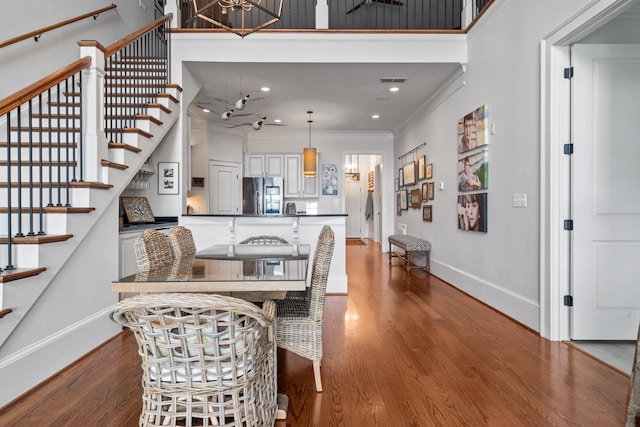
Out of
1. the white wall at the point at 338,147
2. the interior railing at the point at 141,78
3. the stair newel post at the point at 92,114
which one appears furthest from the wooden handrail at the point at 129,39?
the white wall at the point at 338,147

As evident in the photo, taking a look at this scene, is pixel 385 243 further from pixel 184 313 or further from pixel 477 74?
pixel 184 313

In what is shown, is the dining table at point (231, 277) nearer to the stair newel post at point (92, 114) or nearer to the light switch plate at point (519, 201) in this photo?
the stair newel post at point (92, 114)

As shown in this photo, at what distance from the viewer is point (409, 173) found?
288 inches

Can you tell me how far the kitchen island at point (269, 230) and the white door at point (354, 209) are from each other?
810 cm

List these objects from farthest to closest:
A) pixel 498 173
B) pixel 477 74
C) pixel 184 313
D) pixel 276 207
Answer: pixel 276 207 < pixel 477 74 < pixel 498 173 < pixel 184 313

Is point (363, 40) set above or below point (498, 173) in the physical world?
above

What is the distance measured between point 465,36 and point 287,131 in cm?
503

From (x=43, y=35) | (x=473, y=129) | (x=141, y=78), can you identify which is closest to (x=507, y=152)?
(x=473, y=129)

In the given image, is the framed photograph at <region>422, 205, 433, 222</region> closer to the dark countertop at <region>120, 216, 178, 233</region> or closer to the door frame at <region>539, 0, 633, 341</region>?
the door frame at <region>539, 0, 633, 341</region>

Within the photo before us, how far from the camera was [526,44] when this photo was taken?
10.9 feet

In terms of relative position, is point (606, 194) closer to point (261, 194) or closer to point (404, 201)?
point (404, 201)

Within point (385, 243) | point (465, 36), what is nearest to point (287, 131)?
point (385, 243)

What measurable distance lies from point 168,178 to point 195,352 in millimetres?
3903

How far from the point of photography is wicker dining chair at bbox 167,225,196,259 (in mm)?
2637
